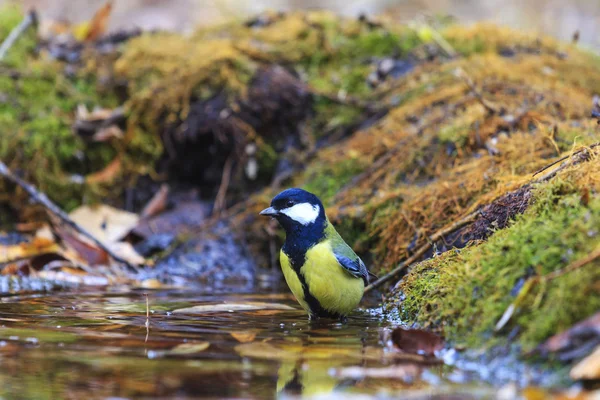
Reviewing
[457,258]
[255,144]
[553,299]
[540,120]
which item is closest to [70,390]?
[553,299]

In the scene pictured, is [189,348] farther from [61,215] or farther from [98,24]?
[98,24]

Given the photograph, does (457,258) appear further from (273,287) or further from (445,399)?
(273,287)

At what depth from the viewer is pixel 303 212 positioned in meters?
4.41

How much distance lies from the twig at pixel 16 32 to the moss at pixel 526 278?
6.31m

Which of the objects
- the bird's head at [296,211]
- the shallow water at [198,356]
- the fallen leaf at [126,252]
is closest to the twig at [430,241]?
the shallow water at [198,356]

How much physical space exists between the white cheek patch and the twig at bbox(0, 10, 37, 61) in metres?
5.12

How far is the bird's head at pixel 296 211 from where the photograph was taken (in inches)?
172

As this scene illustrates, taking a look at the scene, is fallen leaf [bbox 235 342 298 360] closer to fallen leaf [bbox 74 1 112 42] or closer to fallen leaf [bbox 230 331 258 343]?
fallen leaf [bbox 230 331 258 343]

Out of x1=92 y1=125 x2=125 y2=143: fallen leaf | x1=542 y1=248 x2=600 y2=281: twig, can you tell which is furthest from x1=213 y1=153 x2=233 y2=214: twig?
x1=542 y1=248 x2=600 y2=281: twig

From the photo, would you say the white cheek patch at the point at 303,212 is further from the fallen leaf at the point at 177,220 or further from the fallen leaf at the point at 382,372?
the fallen leaf at the point at 177,220

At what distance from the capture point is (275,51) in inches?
321

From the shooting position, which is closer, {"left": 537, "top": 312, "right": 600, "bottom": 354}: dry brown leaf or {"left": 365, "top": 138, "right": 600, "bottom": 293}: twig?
{"left": 537, "top": 312, "right": 600, "bottom": 354}: dry brown leaf

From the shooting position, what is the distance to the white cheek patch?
4383 mm

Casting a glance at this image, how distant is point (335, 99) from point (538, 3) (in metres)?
11.6
